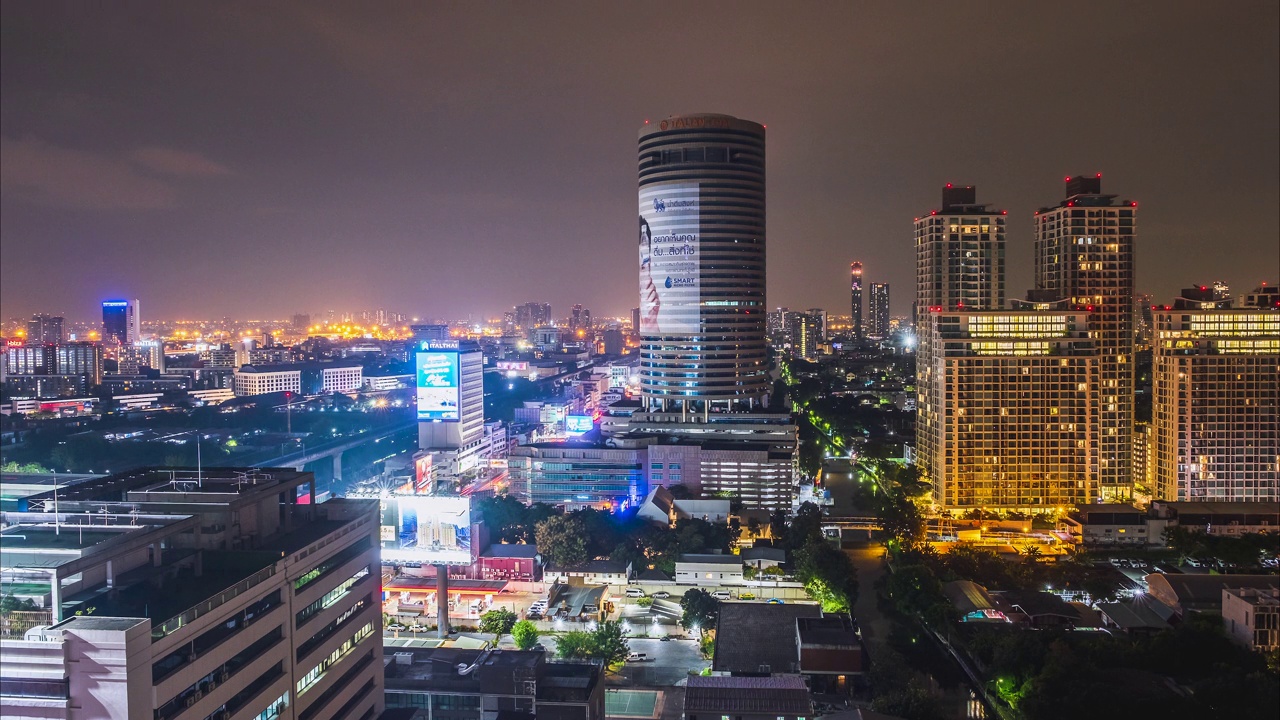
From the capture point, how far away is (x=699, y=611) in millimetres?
15156

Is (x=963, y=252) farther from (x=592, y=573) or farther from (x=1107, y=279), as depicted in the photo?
(x=592, y=573)

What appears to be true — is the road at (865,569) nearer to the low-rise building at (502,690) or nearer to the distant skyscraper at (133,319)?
the low-rise building at (502,690)

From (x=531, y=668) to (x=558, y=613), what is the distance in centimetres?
439

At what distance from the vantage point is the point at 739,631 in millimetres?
14242

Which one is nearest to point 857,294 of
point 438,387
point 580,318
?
point 580,318

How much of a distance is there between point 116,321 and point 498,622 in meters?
40.4

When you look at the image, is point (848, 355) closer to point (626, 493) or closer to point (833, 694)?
point (626, 493)

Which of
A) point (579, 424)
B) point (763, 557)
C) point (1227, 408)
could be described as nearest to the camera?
point (763, 557)

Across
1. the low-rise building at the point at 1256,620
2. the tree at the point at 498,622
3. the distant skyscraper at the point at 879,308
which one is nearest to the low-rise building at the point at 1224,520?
the low-rise building at the point at 1256,620

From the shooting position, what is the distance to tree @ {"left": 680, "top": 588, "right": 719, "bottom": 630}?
49.5ft

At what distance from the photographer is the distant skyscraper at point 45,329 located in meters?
40.4

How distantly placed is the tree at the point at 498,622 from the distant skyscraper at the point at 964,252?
17294 mm

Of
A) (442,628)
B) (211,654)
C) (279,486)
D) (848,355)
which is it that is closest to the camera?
(211,654)

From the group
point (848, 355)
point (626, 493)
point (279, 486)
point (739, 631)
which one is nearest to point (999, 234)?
point (626, 493)
